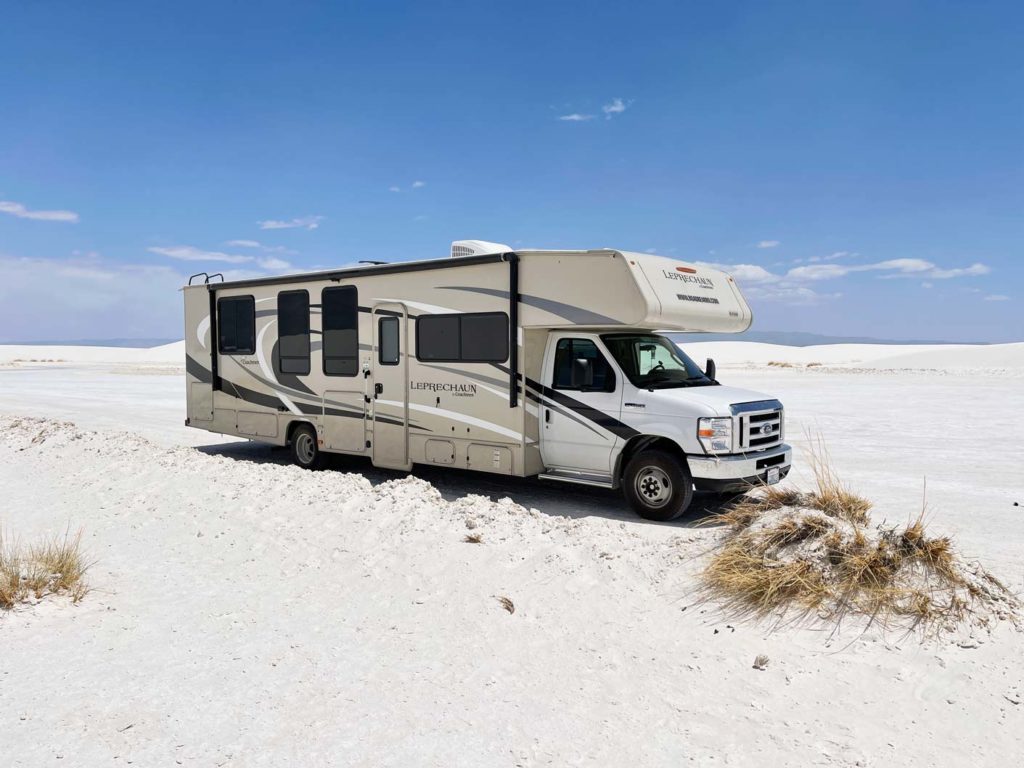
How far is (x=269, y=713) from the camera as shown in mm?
4242

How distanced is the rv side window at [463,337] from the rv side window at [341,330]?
1.24 m

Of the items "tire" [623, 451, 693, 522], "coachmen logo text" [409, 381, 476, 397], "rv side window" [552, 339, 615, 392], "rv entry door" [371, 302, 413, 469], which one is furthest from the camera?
"rv entry door" [371, 302, 413, 469]

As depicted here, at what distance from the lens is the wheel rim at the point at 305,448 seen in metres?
12.1

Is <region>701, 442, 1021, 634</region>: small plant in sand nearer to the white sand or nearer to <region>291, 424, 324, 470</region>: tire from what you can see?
<region>291, 424, 324, 470</region>: tire

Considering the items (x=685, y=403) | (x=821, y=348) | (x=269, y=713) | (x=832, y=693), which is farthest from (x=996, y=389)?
(x=821, y=348)

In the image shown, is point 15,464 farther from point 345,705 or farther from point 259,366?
point 345,705

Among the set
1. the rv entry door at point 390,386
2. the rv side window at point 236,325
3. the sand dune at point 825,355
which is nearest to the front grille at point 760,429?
the rv entry door at point 390,386

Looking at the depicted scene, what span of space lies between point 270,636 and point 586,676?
2.22 m

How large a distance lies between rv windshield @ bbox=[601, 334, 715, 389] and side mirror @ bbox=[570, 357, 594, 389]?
333 mm

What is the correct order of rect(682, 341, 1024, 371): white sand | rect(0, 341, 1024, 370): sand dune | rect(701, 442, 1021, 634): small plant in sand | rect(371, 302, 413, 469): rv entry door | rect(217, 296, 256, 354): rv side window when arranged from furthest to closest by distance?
rect(0, 341, 1024, 370): sand dune, rect(682, 341, 1024, 371): white sand, rect(217, 296, 256, 354): rv side window, rect(371, 302, 413, 469): rv entry door, rect(701, 442, 1021, 634): small plant in sand

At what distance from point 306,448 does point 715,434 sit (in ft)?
21.9

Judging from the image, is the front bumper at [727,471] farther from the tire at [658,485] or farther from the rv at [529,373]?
the tire at [658,485]

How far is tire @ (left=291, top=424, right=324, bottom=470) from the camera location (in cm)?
1202

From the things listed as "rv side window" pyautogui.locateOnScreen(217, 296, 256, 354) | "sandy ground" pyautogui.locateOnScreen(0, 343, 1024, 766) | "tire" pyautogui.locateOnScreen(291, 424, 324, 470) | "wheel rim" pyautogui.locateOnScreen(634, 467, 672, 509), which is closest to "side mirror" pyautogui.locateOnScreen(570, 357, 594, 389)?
"wheel rim" pyautogui.locateOnScreen(634, 467, 672, 509)
